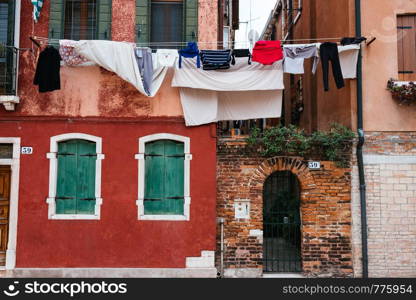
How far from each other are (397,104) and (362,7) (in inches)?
97.2

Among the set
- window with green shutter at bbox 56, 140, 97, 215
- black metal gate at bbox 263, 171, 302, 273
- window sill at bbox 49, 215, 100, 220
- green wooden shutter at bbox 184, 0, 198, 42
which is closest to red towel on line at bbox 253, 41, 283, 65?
green wooden shutter at bbox 184, 0, 198, 42

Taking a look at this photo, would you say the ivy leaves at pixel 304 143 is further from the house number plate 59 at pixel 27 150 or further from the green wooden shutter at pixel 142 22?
the house number plate 59 at pixel 27 150

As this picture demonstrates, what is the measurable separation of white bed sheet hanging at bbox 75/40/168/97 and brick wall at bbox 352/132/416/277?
551cm

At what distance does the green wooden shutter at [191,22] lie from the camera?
1029 centimetres

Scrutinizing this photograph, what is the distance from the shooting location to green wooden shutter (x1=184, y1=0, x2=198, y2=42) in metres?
10.3

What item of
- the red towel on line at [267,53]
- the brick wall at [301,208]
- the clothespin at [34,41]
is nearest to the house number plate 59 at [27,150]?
the clothespin at [34,41]

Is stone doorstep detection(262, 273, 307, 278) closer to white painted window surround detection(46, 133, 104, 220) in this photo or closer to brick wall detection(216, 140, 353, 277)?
brick wall detection(216, 140, 353, 277)

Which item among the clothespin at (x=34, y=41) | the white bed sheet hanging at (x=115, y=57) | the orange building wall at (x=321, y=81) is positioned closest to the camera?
the white bed sheet hanging at (x=115, y=57)

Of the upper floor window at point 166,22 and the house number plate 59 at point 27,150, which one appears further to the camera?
the upper floor window at point 166,22

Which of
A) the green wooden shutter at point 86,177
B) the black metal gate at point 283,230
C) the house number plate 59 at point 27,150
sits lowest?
the black metal gate at point 283,230

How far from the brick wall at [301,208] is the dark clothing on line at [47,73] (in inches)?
157

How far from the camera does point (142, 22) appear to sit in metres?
10.3

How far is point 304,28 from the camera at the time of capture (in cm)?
1460

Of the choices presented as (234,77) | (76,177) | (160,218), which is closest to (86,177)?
(76,177)
